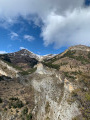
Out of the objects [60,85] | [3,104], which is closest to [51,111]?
[60,85]

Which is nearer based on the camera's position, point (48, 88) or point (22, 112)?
point (22, 112)

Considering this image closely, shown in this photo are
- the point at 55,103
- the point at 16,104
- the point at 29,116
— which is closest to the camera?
the point at 55,103

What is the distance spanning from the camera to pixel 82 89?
33031 millimetres

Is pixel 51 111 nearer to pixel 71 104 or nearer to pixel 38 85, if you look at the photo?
pixel 71 104

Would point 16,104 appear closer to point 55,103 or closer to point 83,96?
point 55,103

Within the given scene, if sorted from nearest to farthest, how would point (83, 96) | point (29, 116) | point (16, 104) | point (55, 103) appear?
1. point (83, 96)
2. point (55, 103)
3. point (29, 116)
4. point (16, 104)

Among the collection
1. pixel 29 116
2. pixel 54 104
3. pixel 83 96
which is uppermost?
pixel 83 96

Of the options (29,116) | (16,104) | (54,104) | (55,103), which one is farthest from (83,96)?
(16,104)

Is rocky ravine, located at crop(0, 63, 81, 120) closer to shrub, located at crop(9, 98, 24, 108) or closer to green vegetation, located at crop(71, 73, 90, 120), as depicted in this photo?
green vegetation, located at crop(71, 73, 90, 120)

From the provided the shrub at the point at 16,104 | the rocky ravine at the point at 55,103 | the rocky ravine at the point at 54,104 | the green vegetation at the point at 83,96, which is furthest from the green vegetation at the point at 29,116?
the green vegetation at the point at 83,96

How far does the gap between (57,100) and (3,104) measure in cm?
2205

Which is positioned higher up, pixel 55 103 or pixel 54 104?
pixel 55 103

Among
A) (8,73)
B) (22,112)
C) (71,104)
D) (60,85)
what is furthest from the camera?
(8,73)

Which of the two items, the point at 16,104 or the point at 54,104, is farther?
the point at 16,104
